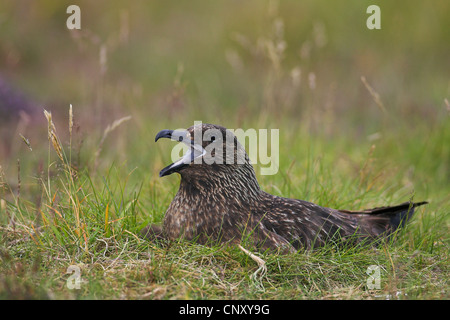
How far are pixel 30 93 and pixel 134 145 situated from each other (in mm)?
3907

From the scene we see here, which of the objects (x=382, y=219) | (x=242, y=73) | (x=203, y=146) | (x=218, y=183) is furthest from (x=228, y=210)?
(x=242, y=73)

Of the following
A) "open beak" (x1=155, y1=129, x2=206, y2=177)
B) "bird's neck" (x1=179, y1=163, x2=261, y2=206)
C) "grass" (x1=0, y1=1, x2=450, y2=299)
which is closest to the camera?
"grass" (x1=0, y1=1, x2=450, y2=299)

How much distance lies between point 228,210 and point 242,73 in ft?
20.6

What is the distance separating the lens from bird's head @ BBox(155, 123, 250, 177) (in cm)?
387

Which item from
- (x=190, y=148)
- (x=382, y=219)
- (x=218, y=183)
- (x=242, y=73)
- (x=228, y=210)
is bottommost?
(x=382, y=219)

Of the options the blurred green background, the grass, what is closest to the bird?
the grass

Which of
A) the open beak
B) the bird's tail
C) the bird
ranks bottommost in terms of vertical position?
the bird's tail

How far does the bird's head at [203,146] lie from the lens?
12.7ft

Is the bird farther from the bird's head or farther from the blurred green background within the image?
the blurred green background

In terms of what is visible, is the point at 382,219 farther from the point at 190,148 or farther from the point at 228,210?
the point at 190,148

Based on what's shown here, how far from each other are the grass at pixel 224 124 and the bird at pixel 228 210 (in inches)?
6.8

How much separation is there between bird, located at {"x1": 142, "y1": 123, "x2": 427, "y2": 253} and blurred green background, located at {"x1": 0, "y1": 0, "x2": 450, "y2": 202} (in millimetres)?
1935

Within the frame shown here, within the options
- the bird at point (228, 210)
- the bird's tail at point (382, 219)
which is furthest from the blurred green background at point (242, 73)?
the bird at point (228, 210)

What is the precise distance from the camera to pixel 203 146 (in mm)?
3934
